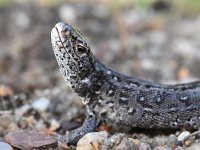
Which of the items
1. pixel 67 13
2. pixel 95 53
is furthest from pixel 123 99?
pixel 67 13

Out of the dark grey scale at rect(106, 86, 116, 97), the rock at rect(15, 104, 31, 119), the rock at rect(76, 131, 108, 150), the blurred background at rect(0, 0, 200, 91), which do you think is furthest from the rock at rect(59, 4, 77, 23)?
the rock at rect(76, 131, 108, 150)

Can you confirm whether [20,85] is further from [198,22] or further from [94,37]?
[198,22]

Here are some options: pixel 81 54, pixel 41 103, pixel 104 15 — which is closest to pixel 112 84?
pixel 81 54

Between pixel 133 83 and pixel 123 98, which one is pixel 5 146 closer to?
pixel 123 98

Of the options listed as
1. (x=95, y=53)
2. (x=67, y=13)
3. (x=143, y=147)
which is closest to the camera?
(x=143, y=147)

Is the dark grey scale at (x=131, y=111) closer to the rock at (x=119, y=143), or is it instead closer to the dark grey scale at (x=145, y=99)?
the dark grey scale at (x=145, y=99)

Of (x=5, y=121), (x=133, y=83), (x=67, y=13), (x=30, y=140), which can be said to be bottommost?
(x=30, y=140)
